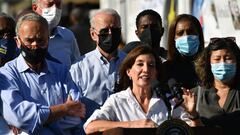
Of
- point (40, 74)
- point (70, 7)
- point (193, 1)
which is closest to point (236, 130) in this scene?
point (40, 74)

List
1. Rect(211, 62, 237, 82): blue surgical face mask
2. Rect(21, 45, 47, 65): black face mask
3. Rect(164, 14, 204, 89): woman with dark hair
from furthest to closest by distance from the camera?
Rect(164, 14, 204, 89): woman with dark hair < Rect(211, 62, 237, 82): blue surgical face mask < Rect(21, 45, 47, 65): black face mask

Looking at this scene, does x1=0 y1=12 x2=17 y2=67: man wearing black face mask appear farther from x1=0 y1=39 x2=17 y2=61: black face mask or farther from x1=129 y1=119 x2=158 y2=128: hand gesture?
x1=129 y1=119 x2=158 y2=128: hand gesture

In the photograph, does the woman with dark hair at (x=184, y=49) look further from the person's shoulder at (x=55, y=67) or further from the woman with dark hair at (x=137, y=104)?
the person's shoulder at (x=55, y=67)

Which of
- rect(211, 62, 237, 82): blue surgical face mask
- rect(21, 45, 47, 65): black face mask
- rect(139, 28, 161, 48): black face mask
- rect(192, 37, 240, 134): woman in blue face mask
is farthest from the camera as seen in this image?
rect(139, 28, 161, 48): black face mask

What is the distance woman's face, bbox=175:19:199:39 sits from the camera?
366 inches

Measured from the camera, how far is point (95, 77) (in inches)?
339

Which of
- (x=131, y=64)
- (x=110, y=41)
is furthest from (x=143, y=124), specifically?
(x=110, y=41)

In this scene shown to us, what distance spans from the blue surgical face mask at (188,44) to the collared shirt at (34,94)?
160cm

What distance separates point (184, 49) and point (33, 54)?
1.93m

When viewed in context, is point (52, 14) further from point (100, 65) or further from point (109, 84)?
point (109, 84)

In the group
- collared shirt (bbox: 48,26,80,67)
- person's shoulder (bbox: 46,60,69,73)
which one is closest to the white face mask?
collared shirt (bbox: 48,26,80,67)

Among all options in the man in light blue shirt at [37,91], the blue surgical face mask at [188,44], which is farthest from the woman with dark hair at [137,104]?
the blue surgical face mask at [188,44]

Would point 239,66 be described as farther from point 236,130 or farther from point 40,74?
point 40,74

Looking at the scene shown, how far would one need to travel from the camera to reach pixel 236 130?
318 inches
